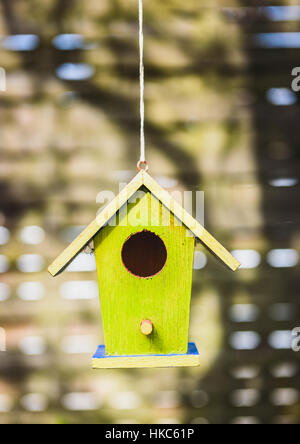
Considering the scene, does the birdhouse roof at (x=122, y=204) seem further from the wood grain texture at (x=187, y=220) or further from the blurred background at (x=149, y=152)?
the blurred background at (x=149, y=152)

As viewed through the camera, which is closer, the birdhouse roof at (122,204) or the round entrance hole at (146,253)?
the birdhouse roof at (122,204)

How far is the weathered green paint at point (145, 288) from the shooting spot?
93 cm

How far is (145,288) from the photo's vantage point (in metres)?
0.95

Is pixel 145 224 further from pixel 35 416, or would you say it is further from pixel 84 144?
pixel 35 416

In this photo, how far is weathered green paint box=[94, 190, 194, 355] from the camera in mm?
933

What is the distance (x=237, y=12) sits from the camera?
1.57 meters

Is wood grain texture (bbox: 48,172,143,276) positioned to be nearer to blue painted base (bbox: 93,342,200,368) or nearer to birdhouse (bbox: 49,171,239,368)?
birdhouse (bbox: 49,171,239,368)

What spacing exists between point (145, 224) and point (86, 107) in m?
0.83

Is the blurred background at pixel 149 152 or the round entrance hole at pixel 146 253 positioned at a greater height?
the blurred background at pixel 149 152

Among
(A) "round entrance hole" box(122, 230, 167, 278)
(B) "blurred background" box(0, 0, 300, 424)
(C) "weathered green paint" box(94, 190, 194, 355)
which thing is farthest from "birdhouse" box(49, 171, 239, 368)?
(B) "blurred background" box(0, 0, 300, 424)

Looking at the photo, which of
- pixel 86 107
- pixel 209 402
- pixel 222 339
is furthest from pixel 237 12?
pixel 209 402

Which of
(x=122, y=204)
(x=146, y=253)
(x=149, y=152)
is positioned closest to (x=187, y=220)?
(x=122, y=204)

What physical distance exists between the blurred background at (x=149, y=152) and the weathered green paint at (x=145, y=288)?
0.61 m

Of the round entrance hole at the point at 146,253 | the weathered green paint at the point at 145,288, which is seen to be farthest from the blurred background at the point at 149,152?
the weathered green paint at the point at 145,288
